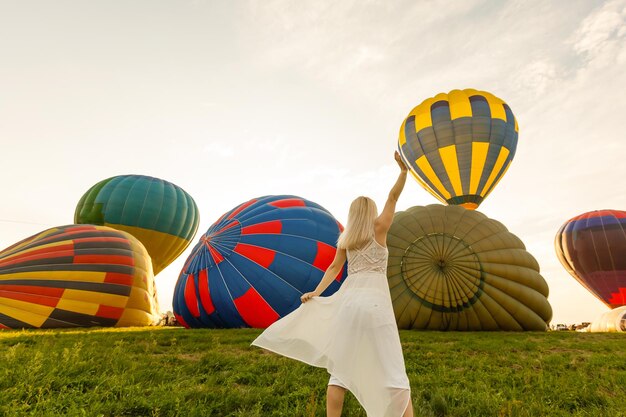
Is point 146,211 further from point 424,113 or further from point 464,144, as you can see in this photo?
point 464,144

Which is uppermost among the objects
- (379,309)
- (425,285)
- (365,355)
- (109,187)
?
(109,187)

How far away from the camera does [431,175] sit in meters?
19.7

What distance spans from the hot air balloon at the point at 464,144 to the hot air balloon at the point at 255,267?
1156 centimetres

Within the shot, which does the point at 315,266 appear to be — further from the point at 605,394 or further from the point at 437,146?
the point at 437,146

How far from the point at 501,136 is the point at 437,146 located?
317 cm

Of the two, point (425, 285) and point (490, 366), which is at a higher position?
point (425, 285)

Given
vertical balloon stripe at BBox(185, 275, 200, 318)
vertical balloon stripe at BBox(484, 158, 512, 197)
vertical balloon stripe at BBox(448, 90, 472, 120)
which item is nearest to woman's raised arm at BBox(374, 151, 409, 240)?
vertical balloon stripe at BBox(185, 275, 200, 318)

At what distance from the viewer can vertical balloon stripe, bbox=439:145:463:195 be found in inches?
738

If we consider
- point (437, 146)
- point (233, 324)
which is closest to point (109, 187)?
point (233, 324)

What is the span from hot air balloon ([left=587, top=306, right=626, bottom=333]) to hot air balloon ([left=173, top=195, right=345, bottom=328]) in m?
13.7

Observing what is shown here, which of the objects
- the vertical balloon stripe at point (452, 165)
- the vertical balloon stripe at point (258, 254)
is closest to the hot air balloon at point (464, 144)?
the vertical balloon stripe at point (452, 165)

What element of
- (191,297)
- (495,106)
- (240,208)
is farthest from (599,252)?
(191,297)

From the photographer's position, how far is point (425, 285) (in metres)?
9.08

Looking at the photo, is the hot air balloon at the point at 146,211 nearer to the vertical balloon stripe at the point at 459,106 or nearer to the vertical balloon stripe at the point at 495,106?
the vertical balloon stripe at the point at 459,106
